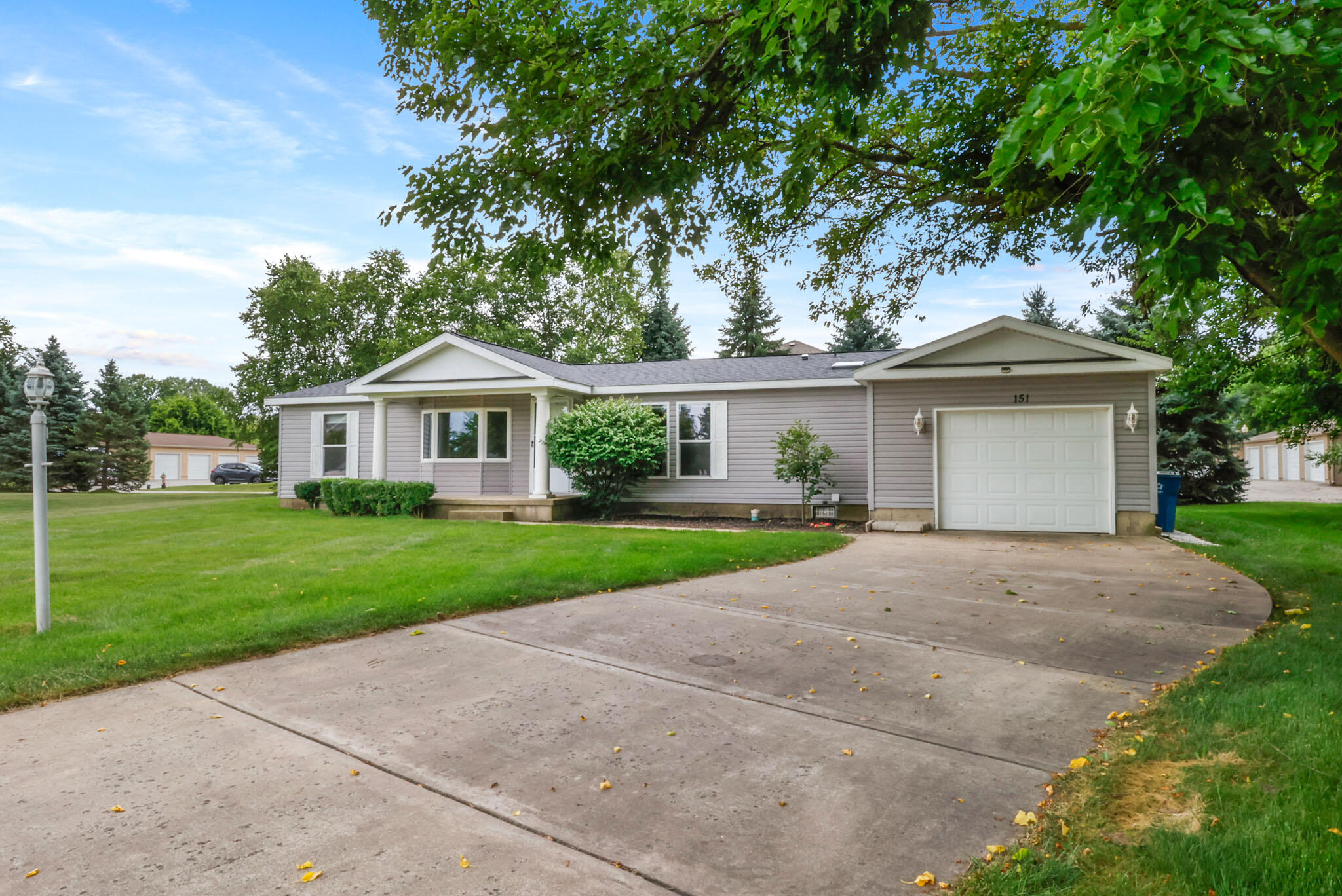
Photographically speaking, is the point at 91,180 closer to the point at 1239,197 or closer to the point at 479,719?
the point at 479,719

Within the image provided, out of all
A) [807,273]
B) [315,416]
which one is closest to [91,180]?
[315,416]

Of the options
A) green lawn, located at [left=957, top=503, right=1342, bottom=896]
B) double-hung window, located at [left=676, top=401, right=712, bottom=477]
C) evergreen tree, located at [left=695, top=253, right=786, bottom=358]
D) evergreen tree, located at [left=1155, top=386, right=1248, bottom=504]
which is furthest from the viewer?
evergreen tree, located at [left=695, top=253, right=786, bottom=358]

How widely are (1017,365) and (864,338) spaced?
2167cm

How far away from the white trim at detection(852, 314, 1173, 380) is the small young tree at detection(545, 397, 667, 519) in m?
4.23

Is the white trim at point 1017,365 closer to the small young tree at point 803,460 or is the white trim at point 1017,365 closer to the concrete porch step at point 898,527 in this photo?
the small young tree at point 803,460

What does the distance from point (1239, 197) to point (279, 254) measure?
3304 centimetres

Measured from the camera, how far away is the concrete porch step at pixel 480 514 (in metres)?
14.5

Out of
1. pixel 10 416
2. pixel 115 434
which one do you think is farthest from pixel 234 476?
pixel 10 416

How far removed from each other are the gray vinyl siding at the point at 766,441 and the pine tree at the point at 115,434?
26.6 meters

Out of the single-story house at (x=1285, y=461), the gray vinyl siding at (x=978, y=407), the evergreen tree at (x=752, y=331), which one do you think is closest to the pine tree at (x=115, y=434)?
the evergreen tree at (x=752, y=331)

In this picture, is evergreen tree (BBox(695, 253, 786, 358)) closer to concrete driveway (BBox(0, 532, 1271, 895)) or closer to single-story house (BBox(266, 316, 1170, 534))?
single-story house (BBox(266, 316, 1170, 534))

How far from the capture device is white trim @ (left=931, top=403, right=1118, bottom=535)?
11.4 metres

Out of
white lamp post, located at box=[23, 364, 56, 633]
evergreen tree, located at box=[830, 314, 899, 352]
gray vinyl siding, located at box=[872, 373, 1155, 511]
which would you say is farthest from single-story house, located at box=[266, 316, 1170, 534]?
evergreen tree, located at box=[830, 314, 899, 352]

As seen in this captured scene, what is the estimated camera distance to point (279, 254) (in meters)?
30.1
